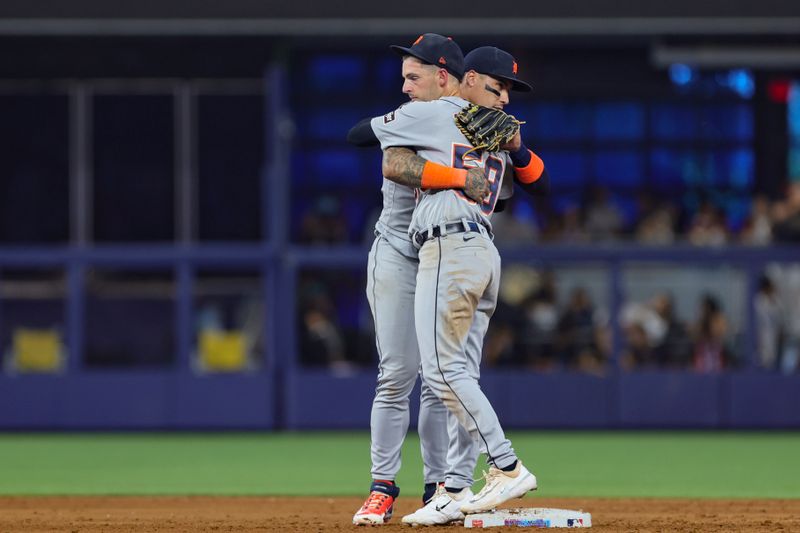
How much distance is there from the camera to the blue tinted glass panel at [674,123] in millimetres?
18172

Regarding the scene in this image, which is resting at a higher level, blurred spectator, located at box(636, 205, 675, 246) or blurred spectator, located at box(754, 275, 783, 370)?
blurred spectator, located at box(636, 205, 675, 246)

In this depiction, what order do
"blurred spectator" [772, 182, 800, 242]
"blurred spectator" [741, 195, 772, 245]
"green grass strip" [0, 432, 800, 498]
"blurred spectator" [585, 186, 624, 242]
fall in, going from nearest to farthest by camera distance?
"green grass strip" [0, 432, 800, 498] → "blurred spectator" [772, 182, 800, 242] → "blurred spectator" [741, 195, 772, 245] → "blurred spectator" [585, 186, 624, 242]

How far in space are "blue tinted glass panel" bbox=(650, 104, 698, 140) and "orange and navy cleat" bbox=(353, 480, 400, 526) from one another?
40.0ft

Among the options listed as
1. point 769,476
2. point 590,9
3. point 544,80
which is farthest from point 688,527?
point 544,80

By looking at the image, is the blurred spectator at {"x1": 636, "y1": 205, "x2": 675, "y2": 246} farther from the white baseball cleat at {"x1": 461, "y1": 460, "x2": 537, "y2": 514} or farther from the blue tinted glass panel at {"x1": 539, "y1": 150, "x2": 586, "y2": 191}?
the white baseball cleat at {"x1": 461, "y1": 460, "x2": 537, "y2": 514}

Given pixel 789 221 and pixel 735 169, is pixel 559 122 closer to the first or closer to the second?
pixel 735 169

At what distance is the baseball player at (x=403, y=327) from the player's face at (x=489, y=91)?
0.09m

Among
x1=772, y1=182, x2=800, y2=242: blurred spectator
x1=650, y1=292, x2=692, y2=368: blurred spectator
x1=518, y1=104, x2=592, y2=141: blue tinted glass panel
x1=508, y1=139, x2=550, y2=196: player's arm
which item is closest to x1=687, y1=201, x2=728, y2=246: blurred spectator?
x1=772, y1=182, x2=800, y2=242: blurred spectator

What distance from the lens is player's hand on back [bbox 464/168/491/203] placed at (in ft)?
20.8

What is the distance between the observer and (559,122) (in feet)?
59.6

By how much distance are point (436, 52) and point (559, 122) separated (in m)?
11.9

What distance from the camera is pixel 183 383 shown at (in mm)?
→ 15180

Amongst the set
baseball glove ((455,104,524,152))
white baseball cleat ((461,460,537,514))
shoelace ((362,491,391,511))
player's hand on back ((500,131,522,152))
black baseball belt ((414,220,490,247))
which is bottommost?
shoelace ((362,491,391,511))

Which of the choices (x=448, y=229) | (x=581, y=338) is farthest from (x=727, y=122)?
(x=448, y=229)
